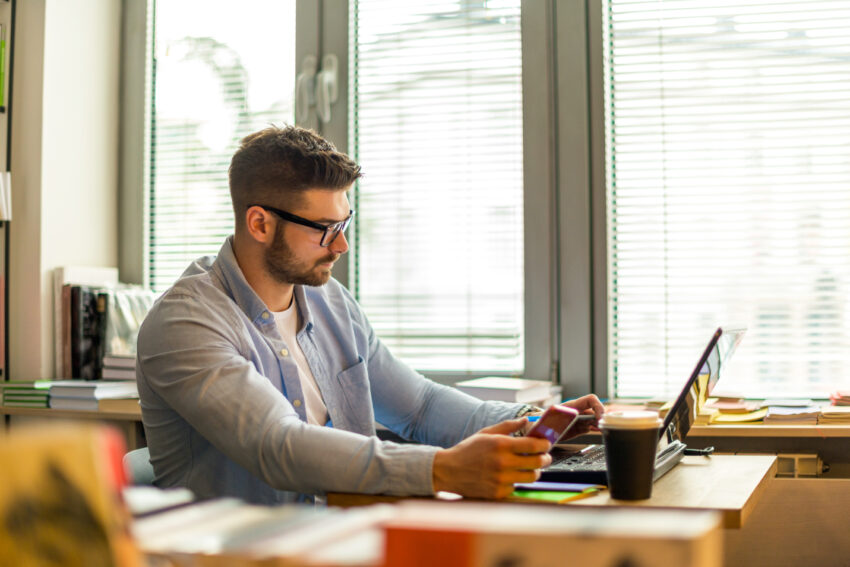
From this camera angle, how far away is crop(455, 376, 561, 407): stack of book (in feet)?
7.64

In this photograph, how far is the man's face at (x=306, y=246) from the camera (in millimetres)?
1851

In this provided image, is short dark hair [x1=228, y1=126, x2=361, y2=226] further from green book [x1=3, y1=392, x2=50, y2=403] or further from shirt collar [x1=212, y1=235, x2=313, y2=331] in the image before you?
green book [x1=3, y1=392, x2=50, y2=403]

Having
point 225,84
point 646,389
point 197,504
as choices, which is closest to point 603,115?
point 646,389

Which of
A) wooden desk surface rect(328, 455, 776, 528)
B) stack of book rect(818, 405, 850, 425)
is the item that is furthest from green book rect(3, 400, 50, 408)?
stack of book rect(818, 405, 850, 425)

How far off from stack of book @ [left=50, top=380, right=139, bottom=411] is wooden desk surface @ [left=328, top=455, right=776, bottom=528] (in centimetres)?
153

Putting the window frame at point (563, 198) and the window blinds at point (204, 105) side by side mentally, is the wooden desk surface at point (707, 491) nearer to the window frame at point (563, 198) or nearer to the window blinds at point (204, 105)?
the window frame at point (563, 198)

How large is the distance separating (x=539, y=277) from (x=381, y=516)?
2094 mm

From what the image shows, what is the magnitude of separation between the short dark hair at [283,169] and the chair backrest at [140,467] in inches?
21.3

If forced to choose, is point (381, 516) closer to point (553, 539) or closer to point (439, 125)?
point (553, 539)

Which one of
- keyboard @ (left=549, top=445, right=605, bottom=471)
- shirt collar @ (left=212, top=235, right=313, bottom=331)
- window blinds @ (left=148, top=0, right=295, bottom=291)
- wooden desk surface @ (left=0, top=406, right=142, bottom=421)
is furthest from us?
window blinds @ (left=148, top=0, right=295, bottom=291)

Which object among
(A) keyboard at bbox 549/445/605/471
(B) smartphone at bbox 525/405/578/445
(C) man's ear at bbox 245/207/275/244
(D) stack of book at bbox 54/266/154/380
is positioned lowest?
(A) keyboard at bbox 549/445/605/471

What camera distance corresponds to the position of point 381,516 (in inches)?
24.8

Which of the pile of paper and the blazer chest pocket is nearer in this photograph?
the blazer chest pocket

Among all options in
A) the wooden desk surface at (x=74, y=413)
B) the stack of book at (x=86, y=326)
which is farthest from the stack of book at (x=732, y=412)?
the stack of book at (x=86, y=326)
